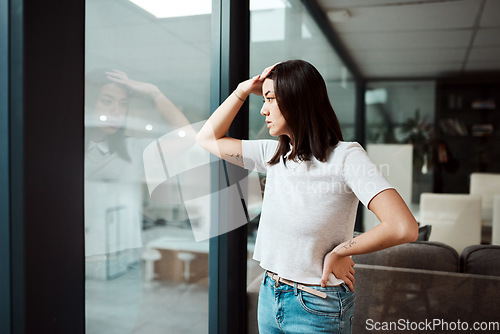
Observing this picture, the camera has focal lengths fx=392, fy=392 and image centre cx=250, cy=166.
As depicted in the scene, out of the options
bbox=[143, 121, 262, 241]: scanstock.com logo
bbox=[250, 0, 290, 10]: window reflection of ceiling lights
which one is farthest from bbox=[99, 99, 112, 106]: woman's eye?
bbox=[250, 0, 290, 10]: window reflection of ceiling lights

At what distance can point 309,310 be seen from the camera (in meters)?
1.12

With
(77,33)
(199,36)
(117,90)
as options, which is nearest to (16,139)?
(77,33)

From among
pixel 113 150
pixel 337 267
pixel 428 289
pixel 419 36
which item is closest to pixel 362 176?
pixel 337 267

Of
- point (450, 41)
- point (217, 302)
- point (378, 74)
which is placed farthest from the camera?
point (378, 74)

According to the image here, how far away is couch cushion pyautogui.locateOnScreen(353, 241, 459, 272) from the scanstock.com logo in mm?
611

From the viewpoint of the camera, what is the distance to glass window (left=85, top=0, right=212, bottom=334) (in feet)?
3.45

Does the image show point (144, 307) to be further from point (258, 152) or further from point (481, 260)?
point (481, 260)

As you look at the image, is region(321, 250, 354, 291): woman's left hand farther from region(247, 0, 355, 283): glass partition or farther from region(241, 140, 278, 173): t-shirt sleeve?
region(247, 0, 355, 283): glass partition

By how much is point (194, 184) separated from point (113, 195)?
0.56m

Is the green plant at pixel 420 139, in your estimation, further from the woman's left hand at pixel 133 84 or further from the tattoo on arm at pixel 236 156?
the woman's left hand at pixel 133 84

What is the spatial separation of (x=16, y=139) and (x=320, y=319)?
0.89 metres

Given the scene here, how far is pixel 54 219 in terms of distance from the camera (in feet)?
2.78

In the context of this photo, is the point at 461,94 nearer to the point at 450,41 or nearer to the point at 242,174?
the point at 450,41

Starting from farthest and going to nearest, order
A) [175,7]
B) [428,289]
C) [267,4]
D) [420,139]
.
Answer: [420,139] < [267,4] < [428,289] < [175,7]
